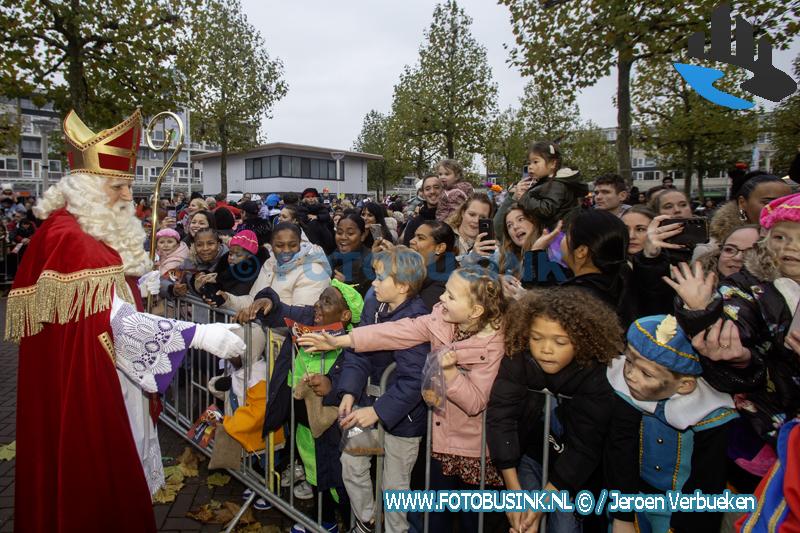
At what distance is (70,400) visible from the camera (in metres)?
2.61

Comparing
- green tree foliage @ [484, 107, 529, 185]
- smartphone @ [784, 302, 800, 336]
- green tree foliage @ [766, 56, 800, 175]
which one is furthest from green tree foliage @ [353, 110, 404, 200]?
smartphone @ [784, 302, 800, 336]

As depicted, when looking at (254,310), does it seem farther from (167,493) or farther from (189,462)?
(189,462)

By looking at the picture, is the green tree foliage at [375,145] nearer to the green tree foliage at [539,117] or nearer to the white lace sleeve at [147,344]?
the green tree foliage at [539,117]

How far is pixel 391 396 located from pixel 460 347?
0.48 meters

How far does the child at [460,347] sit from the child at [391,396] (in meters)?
0.14

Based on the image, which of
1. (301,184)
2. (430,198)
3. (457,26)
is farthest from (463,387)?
(301,184)

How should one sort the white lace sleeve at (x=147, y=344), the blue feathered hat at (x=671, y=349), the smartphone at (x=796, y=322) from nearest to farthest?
the smartphone at (x=796, y=322) → the blue feathered hat at (x=671, y=349) → the white lace sleeve at (x=147, y=344)

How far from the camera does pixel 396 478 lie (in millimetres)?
2857

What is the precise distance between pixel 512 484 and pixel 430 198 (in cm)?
396

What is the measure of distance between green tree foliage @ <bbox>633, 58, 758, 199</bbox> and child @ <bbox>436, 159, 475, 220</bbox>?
53.6ft

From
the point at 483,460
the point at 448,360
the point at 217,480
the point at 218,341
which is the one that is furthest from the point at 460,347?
the point at 217,480

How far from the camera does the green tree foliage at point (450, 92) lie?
23078 millimetres

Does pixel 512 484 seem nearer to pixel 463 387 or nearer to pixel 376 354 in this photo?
pixel 463 387

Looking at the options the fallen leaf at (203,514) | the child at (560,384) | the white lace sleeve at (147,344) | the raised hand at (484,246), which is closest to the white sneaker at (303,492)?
the fallen leaf at (203,514)
